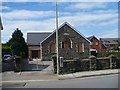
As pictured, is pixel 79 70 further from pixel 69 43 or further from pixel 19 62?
pixel 69 43

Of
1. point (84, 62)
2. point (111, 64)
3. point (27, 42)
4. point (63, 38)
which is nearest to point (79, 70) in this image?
point (84, 62)

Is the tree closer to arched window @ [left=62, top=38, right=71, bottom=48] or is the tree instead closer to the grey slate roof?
the grey slate roof

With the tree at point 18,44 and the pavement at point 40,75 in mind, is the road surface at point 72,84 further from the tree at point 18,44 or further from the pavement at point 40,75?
the tree at point 18,44

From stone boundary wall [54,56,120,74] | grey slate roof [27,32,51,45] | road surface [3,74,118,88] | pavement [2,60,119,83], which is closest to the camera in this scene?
road surface [3,74,118,88]

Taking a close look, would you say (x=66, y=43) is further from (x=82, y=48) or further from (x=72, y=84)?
(x=72, y=84)

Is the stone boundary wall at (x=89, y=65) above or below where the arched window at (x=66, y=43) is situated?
below

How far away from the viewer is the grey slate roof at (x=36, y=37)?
224 feet

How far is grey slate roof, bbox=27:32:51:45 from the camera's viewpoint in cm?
6819

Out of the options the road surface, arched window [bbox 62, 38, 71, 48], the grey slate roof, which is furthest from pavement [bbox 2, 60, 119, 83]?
the grey slate roof

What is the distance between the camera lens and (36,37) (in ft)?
228

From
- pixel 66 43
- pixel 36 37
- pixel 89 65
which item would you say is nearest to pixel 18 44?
pixel 36 37

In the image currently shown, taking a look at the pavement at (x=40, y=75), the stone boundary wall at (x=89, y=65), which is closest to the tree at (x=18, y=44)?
the stone boundary wall at (x=89, y=65)

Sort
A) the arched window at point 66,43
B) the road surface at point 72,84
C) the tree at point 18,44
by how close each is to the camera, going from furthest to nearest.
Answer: the tree at point 18,44 < the arched window at point 66,43 < the road surface at point 72,84

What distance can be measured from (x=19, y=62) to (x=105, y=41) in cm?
9490
